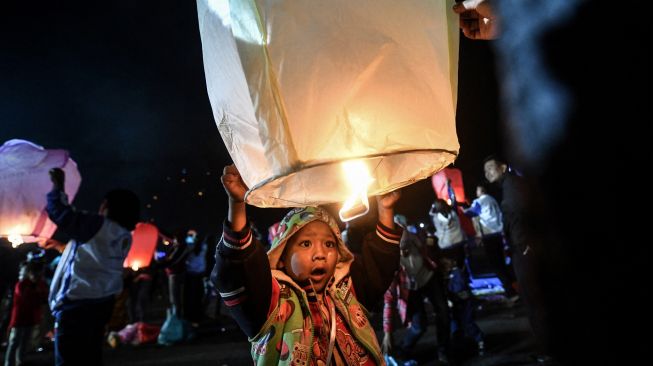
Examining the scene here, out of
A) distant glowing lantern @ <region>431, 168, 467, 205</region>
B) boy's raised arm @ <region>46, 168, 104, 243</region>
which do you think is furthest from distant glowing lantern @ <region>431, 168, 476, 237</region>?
boy's raised arm @ <region>46, 168, 104, 243</region>

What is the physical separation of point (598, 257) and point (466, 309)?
18.1 ft

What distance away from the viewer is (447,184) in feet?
25.0

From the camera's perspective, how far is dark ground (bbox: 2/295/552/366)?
5.09 meters

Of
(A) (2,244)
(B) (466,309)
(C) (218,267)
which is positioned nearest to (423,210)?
(B) (466,309)

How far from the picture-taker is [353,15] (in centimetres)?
95

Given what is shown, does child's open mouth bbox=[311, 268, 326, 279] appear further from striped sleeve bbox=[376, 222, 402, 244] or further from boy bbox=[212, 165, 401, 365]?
striped sleeve bbox=[376, 222, 402, 244]

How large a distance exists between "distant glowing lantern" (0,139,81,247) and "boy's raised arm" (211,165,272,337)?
3048 mm

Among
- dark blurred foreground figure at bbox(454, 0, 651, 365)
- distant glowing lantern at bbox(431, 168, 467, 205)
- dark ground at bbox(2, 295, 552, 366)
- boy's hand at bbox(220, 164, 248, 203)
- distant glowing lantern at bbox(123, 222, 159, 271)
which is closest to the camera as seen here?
dark blurred foreground figure at bbox(454, 0, 651, 365)

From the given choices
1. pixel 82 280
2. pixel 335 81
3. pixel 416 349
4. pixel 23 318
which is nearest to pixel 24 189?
pixel 82 280

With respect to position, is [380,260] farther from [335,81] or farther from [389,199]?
[335,81]

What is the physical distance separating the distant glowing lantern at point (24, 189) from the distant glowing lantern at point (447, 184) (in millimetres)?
6474

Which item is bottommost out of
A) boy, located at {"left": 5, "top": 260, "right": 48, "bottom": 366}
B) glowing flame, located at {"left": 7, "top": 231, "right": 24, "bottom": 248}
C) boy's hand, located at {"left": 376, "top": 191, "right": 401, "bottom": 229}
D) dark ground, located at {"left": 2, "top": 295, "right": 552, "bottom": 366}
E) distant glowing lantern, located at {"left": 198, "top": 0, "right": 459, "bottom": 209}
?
dark ground, located at {"left": 2, "top": 295, "right": 552, "bottom": 366}

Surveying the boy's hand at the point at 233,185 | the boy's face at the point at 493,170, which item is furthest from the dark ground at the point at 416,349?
the boy's hand at the point at 233,185

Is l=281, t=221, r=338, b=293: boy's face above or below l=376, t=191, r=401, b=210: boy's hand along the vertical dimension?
below
